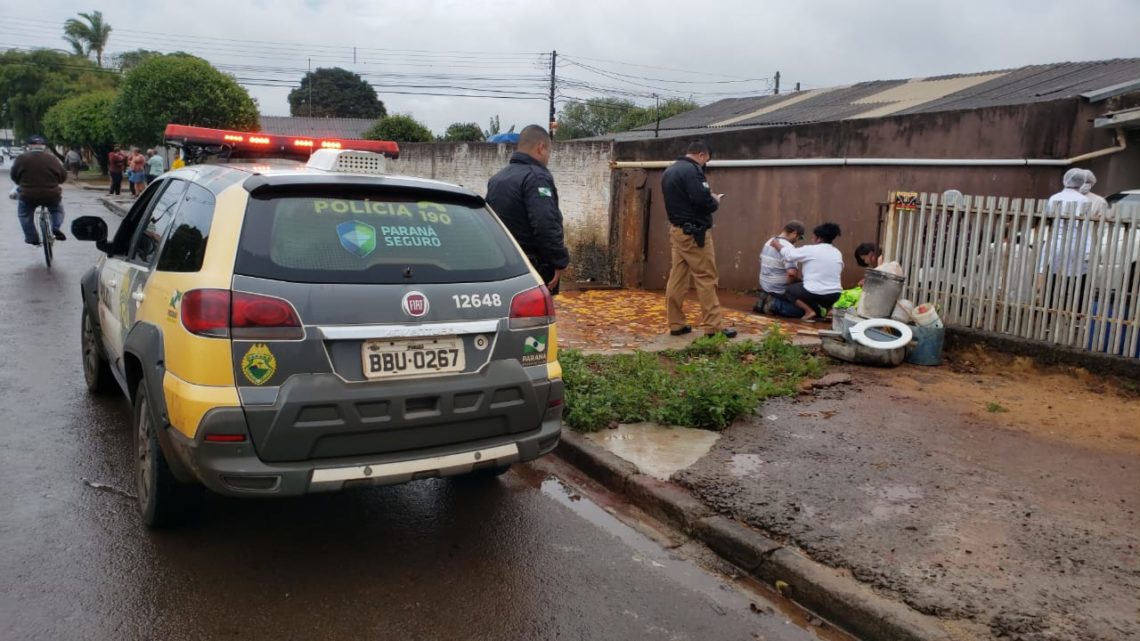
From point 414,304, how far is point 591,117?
63104mm

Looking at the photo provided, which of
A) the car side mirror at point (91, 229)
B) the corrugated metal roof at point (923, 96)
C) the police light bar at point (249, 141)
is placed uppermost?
the corrugated metal roof at point (923, 96)

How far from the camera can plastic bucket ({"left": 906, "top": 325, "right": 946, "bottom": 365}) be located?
7.28 metres

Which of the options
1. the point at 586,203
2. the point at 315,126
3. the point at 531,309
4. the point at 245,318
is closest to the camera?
the point at 245,318

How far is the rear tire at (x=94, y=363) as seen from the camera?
5.83 meters

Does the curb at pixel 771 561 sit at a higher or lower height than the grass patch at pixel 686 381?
lower

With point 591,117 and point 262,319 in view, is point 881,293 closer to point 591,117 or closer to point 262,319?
point 262,319

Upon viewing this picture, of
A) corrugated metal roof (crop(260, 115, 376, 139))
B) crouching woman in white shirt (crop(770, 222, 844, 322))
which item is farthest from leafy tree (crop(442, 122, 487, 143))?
crouching woman in white shirt (crop(770, 222, 844, 322))

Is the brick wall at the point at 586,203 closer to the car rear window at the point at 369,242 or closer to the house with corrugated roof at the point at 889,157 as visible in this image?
the house with corrugated roof at the point at 889,157

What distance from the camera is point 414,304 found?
Answer: 11.7 ft

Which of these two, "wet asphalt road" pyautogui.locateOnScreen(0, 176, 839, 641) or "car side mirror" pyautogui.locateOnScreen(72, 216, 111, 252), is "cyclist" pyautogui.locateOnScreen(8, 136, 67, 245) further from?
"wet asphalt road" pyautogui.locateOnScreen(0, 176, 839, 641)

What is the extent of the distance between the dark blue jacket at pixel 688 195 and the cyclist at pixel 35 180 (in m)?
8.90

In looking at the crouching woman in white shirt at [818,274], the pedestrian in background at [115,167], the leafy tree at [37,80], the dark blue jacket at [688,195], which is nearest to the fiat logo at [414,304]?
the dark blue jacket at [688,195]

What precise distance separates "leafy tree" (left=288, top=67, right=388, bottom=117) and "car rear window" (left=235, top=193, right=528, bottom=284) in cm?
7445

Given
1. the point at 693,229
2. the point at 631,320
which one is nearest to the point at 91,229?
the point at 693,229
